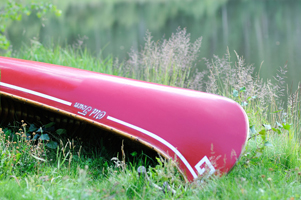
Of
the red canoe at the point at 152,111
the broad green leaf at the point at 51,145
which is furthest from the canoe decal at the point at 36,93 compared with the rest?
the broad green leaf at the point at 51,145

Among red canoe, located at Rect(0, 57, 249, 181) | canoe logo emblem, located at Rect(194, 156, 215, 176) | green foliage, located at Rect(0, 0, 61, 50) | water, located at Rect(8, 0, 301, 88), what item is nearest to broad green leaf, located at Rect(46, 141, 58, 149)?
red canoe, located at Rect(0, 57, 249, 181)

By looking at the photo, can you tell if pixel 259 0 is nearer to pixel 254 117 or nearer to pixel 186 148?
pixel 254 117

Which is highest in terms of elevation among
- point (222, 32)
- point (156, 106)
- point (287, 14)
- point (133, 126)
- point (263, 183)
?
point (287, 14)

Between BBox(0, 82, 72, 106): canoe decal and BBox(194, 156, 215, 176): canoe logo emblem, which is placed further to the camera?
BBox(0, 82, 72, 106): canoe decal

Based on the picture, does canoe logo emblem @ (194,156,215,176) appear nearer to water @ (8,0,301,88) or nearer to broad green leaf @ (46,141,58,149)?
broad green leaf @ (46,141,58,149)

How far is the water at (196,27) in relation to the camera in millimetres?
7016

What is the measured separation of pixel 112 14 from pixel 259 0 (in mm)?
7234

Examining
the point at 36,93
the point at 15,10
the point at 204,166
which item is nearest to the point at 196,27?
the point at 15,10

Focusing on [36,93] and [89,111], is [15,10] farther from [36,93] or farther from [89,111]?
[89,111]

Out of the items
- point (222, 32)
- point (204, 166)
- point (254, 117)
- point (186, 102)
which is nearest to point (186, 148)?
point (204, 166)

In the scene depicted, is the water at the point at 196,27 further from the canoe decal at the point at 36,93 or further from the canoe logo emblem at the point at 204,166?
the canoe logo emblem at the point at 204,166

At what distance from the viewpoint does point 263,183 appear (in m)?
1.75

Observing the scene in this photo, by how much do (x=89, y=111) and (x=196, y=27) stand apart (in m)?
8.45

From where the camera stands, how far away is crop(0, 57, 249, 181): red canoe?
6.20 ft
